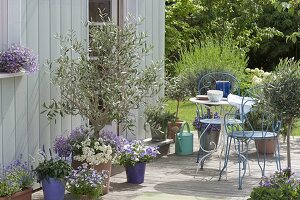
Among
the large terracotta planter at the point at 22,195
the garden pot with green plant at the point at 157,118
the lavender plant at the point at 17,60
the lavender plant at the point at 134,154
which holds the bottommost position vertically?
the large terracotta planter at the point at 22,195

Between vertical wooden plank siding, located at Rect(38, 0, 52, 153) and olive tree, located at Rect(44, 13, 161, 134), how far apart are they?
0.08m

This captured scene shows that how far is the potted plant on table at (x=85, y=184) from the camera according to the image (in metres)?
5.51

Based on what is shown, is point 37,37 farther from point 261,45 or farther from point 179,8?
point 261,45

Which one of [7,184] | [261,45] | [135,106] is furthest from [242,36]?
[7,184]

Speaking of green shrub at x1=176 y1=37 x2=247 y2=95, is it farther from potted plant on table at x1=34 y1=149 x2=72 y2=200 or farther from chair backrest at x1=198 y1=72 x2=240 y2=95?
potted plant on table at x1=34 y1=149 x2=72 y2=200

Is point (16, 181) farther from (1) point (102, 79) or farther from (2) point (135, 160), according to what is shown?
(2) point (135, 160)

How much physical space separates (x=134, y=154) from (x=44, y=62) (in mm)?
1256

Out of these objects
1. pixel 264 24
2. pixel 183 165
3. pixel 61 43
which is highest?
pixel 264 24

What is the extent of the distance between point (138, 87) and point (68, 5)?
1.06 m

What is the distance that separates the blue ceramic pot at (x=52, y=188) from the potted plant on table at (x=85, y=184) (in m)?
0.09

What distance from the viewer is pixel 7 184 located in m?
5.24

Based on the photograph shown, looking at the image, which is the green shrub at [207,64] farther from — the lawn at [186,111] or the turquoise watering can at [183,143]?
the lawn at [186,111]

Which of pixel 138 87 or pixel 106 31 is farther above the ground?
pixel 106 31

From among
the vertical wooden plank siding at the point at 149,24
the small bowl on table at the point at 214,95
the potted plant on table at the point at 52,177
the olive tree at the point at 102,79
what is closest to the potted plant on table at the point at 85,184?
the potted plant on table at the point at 52,177
